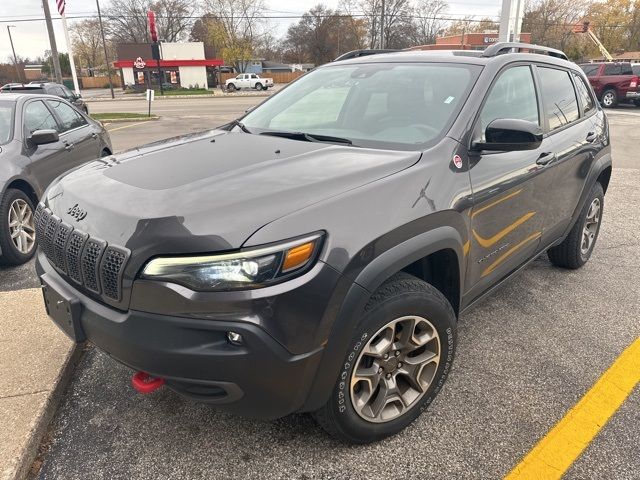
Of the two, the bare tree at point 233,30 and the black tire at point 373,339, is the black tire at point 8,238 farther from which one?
the bare tree at point 233,30

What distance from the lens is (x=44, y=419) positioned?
8.20 feet

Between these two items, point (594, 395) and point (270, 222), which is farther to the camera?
point (594, 395)

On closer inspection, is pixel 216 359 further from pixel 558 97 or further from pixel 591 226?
pixel 591 226

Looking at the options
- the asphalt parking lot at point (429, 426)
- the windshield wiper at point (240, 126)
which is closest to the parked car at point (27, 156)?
the windshield wiper at point (240, 126)

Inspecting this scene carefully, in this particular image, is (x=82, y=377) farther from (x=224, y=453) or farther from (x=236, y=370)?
(x=236, y=370)

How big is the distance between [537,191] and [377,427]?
184 centimetres

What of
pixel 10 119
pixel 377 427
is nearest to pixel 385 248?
pixel 377 427

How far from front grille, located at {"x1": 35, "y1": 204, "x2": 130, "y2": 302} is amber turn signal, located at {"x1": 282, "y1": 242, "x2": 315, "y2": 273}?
59 cm

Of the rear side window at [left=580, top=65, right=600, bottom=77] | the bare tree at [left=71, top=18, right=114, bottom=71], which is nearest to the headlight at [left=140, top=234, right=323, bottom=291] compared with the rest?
the rear side window at [left=580, top=65, right=600, bottom=77]

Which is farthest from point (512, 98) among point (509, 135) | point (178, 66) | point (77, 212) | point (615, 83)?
point (178, 66)

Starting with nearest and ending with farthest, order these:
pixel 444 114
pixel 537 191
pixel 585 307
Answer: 1. pixel 444 114
2. pixel 537 191
3. pixel 585 307

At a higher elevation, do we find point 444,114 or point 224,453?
point 444,114

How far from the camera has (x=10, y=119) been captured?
5207mm

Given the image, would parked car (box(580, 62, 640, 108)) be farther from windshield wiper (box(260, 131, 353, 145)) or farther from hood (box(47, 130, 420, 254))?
hood (box(47, 130, 420, 254))
